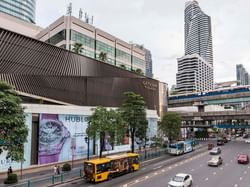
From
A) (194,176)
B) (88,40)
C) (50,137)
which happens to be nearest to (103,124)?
(50,137)

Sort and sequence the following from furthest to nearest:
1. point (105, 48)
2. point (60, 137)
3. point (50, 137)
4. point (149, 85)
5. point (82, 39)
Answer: point (105, 48) → point (149, 85) → point (82, 39) → point (60, 137) → point (50, 137)

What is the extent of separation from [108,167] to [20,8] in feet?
499

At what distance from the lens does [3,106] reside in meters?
23.4

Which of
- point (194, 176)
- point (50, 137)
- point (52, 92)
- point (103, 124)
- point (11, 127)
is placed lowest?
point (194, 176)

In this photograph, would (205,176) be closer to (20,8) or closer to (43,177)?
(43,177)

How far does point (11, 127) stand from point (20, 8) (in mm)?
155800

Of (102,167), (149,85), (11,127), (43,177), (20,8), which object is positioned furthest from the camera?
(20,8)

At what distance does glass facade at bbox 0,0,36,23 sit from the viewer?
150 metres

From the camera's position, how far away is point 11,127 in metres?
23.7

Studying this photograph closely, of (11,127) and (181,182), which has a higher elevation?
(11,127)

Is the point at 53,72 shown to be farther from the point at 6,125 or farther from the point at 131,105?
the point at 6,125

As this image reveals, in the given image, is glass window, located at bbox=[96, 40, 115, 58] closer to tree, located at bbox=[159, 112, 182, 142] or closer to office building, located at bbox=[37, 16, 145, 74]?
office building, located at bbox=[37, 16, 145, 74]

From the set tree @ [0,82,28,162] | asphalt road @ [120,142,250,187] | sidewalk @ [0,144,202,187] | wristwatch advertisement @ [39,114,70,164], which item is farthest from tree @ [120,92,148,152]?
tree @ [0,82,28,162]

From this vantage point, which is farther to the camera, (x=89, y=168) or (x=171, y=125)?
(x=171, y=125)
